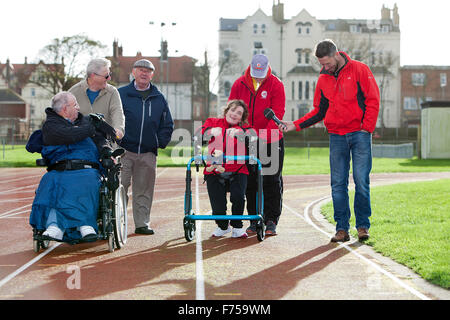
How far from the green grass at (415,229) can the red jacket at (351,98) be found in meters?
1.43

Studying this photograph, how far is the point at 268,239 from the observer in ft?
26.7

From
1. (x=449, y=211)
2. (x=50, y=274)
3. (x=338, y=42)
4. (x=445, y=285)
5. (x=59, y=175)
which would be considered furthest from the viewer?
(x=338, y=42)

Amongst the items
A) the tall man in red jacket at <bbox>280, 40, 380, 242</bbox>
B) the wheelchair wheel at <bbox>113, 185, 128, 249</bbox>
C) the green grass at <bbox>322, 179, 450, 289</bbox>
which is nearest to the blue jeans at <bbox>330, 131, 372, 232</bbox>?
the tall man in red jacket at <bbox>280, 40, 380, 242</bbox>

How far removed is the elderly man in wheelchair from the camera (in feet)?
22.0

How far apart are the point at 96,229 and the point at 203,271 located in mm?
1422

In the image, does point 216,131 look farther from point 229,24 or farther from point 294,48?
point 229,24

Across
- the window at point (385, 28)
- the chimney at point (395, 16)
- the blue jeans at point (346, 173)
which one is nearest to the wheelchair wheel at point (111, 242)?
the blue jeans at point (346, 173)

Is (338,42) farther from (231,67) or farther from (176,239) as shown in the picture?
(176,239)

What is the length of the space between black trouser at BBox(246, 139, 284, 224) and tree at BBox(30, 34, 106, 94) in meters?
53.7

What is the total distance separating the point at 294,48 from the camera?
74.0 m

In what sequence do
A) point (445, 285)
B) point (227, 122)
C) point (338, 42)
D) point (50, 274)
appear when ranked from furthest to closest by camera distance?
point (338, 42) < point (227, 122) < point (50, 274) < point (445, 285)

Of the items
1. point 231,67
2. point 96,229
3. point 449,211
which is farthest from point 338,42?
point 96,229

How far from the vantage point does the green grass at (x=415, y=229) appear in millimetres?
6230

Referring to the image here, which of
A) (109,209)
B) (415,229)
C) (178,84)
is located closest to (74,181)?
(109,209)
